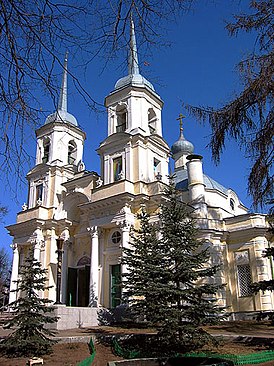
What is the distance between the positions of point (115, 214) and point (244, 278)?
8.89 meters

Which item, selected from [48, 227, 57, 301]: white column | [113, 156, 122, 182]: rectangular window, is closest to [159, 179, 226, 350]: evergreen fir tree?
[113, 156, 122, 182]: rectangular window

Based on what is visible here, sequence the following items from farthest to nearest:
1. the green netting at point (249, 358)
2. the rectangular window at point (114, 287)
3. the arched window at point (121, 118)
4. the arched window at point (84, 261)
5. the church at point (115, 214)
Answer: the arched window at point (121, 118) < the arched window at point (84, 261) < the rectangular window at point (114, 287) < the church at point (115, 214) < the green netting at point (249, 358)

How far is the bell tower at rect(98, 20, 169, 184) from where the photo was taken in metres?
26.0

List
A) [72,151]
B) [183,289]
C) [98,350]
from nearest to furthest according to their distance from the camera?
[98,350], [183,289], [72,151]

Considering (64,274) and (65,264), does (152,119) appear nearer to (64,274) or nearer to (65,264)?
(65,264)

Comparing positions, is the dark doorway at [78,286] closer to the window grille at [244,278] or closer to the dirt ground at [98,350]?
the window grille at [244,278]

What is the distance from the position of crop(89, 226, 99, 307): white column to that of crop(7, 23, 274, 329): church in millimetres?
64

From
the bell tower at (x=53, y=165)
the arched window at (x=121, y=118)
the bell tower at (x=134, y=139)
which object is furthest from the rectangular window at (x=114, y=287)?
the arched window at (x=121, y=118)

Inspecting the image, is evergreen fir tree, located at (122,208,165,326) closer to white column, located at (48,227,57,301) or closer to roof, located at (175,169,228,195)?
white column, located at (48,227,57,301)

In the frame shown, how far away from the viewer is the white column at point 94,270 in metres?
23.3

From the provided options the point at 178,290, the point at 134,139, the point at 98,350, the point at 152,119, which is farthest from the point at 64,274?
the point at 178,290

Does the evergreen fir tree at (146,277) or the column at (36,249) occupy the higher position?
the column at (36,249)

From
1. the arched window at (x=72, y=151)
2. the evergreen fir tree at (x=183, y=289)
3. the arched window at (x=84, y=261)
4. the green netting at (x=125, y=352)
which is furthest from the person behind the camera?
the arched window at (x=72, y=151)

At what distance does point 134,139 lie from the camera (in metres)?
26.4
